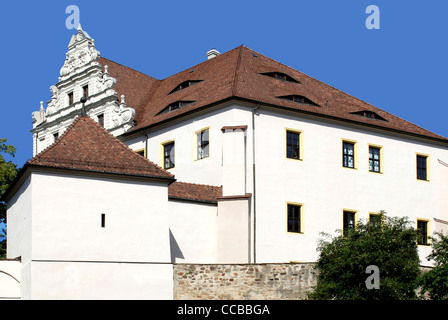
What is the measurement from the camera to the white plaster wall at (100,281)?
27.8m

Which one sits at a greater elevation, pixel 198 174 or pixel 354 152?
pixel 354 152

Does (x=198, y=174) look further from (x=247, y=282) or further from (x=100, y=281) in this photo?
(x=100, y=281)

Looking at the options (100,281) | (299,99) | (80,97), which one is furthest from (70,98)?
(100,281)

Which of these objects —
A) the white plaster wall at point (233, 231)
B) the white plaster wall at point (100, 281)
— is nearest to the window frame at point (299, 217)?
the white plaster wall at point (233, 231)

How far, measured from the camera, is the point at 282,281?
29.4m

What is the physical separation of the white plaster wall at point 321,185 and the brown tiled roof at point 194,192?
190 centimetres

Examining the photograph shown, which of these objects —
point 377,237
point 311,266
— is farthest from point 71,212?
point 377,237

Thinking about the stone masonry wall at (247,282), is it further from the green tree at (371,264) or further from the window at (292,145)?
the window at (292,145)

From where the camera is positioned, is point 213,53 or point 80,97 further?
point 213,53

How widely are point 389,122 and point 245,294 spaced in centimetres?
1599

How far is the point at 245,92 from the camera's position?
3703cm

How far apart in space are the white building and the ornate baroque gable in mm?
84

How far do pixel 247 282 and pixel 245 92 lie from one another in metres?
10.5
